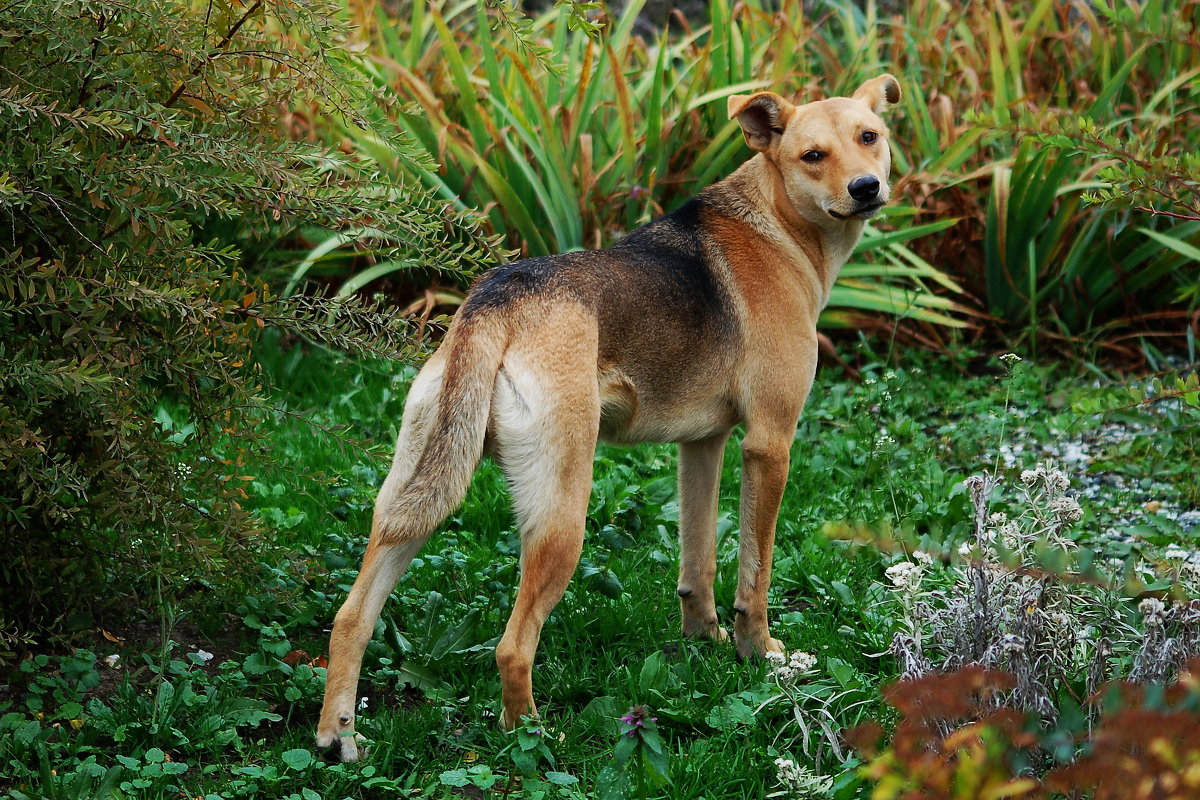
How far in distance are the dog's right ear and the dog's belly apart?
905mm

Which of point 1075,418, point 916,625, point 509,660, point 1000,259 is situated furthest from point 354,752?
point 1000,259

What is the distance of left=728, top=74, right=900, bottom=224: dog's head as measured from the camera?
145 inches

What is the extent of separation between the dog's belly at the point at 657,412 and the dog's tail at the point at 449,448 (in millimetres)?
368

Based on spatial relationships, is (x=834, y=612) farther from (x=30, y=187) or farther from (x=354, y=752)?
(x=30, y=187)

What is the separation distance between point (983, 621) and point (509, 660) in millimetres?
1180

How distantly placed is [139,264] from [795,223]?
199 centimetres

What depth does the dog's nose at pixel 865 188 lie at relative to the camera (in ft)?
11.9

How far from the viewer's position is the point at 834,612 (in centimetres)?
399

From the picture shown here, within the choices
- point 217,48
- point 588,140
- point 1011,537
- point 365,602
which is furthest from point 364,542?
point 588,140

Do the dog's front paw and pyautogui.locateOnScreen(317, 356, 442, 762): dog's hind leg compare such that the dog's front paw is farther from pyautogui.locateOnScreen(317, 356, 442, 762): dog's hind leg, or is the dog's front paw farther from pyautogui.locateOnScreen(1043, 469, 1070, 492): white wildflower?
pyautogui.locateOnScreen(1043, 469, 1070, 492): white wildflower

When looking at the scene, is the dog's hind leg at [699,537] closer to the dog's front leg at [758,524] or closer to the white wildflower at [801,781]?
the dog's front leg at [758,524]

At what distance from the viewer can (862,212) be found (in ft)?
12.1

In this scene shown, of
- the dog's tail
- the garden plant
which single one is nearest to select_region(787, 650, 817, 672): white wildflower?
the garden plant

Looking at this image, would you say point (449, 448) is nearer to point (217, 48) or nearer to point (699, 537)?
point (699, 537)
